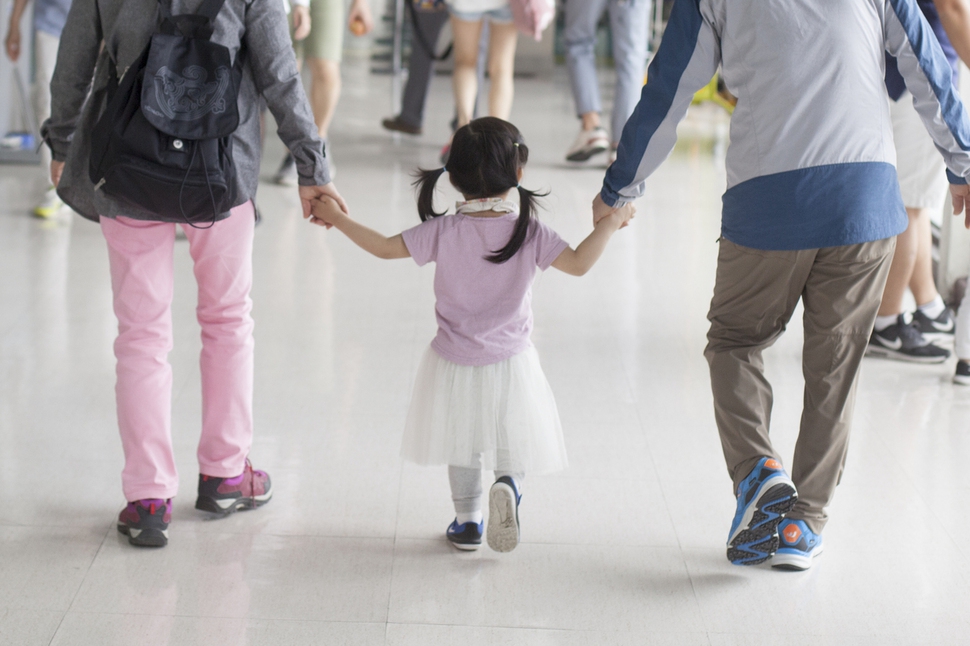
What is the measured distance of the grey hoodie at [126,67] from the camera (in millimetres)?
2150

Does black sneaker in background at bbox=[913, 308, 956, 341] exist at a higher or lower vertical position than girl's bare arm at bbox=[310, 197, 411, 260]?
lower

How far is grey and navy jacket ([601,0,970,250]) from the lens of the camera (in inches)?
80.7

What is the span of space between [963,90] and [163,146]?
338 centimetres

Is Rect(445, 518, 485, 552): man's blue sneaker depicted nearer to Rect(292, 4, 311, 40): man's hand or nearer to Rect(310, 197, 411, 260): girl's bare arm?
Rect(310, 197, 411, 260): girl's bare arm

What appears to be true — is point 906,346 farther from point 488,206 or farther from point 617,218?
point 488,206

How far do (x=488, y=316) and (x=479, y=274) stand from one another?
9cm

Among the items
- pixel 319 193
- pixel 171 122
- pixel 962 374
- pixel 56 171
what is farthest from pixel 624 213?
pixel 962 374

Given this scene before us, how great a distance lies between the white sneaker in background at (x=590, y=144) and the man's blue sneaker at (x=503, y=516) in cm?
445

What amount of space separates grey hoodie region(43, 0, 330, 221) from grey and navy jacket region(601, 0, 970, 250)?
74 centimetres

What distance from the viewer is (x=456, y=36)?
19.8 feet

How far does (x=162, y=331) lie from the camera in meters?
2.31

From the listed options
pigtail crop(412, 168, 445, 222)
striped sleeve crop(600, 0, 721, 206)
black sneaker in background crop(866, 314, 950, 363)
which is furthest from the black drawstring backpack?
black sneaker in background crop(866, 314, 950, 363)

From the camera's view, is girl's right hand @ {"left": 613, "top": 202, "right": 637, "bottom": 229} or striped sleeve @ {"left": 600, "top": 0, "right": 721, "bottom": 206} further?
girl's right hand @ {"left": 613, "top": 202, "right": 637, "bottom": 229}

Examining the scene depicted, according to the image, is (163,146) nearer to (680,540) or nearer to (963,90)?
(680,540)
